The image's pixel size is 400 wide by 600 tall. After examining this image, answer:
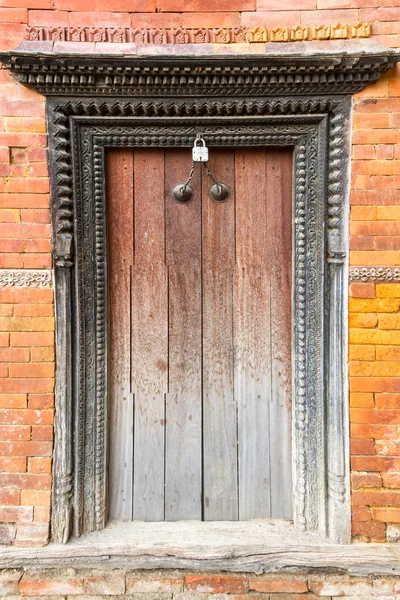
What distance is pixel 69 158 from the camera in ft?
6.05

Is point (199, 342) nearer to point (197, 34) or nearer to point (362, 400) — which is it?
point (362, 400)

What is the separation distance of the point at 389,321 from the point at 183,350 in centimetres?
106

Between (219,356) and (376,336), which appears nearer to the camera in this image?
(376,336)

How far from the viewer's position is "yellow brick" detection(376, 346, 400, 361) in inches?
71.5

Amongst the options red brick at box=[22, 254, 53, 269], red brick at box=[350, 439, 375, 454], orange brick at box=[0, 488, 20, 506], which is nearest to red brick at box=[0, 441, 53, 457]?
orange brick at box=[0, 488, 20, 506]

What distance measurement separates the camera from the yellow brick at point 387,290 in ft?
5.92

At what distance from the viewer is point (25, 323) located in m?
1.83

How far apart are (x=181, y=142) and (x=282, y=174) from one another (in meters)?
0.56

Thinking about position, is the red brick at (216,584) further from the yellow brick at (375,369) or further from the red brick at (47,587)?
the yellow brick at (375,369)

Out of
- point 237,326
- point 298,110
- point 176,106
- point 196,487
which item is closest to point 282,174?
point 298,110

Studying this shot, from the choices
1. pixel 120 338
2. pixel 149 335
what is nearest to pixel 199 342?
pixel 149 335

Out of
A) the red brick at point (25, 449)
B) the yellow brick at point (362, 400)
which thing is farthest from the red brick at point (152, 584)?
the yellow brick at point (362, 400)

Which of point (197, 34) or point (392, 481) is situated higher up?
point (197, 34)

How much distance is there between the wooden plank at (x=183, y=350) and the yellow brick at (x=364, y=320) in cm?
80
